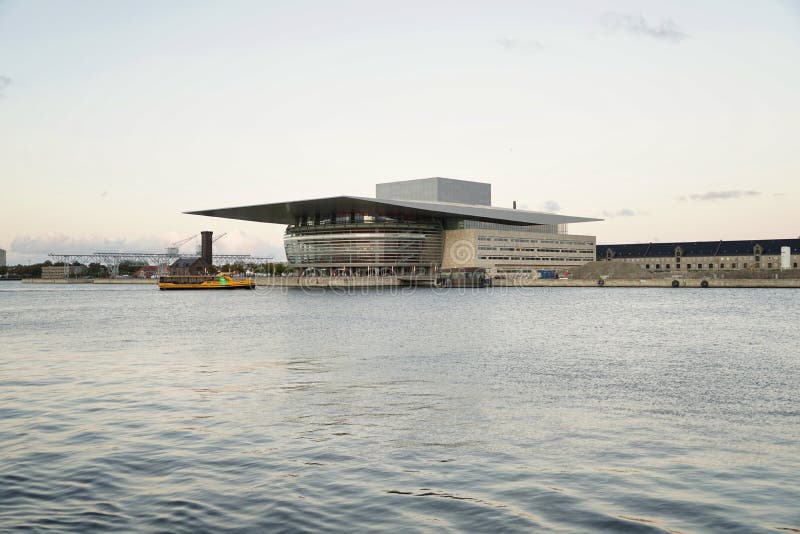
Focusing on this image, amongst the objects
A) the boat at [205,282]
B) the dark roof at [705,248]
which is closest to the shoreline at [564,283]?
the boat at [205,282]

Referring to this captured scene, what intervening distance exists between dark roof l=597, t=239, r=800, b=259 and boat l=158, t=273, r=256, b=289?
9898 centimetres

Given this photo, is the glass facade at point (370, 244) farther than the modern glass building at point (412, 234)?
Yes

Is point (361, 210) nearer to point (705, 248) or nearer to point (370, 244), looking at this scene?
point (370, 244)

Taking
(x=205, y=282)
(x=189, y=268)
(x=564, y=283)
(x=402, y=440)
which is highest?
(x=189, y=268)

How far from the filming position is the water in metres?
7.93

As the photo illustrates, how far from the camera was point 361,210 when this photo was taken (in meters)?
145

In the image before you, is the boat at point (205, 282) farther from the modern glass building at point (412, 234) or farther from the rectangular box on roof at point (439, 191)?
the rectangular box on roof at point (439, 191)

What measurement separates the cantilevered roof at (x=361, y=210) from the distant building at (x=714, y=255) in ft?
89.7

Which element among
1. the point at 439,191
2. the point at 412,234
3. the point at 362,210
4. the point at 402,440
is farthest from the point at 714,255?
the point at 402,440

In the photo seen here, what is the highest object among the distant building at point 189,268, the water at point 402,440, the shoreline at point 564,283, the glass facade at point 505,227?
the glass facade at point 505,227

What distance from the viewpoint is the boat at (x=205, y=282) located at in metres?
116

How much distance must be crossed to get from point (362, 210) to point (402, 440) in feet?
442

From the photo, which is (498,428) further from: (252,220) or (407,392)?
(252,220)

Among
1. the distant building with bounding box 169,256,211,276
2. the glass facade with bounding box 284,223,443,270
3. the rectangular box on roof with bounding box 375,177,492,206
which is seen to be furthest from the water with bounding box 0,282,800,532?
the distant building with bounding box 169,256,211,276
